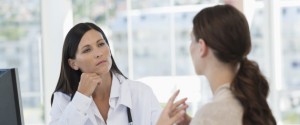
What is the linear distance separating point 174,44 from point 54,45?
3.38ft

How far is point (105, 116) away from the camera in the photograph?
2.13 m

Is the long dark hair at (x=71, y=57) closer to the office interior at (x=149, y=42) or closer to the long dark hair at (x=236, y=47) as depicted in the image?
the long dark hair at (x=236, y=47)

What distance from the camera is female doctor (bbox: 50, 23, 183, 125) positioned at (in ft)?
6.73

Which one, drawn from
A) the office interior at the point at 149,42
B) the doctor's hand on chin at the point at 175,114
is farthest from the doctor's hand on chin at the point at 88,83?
the office interior at the point at 149,42

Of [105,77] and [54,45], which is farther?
[54,45]

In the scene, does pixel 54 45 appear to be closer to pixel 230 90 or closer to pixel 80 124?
pixel 80 124

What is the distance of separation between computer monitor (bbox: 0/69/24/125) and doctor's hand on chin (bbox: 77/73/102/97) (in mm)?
556

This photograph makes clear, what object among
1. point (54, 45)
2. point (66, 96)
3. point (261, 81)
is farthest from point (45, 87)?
point (261, 81)

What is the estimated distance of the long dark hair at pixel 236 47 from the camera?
1.22 meters

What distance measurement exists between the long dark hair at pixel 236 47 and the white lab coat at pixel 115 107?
886 millimetres

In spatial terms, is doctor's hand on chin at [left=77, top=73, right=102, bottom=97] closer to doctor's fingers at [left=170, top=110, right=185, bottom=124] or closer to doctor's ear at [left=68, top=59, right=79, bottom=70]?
doctor's ear at [left=68, top=59, right=79, bottom=70]

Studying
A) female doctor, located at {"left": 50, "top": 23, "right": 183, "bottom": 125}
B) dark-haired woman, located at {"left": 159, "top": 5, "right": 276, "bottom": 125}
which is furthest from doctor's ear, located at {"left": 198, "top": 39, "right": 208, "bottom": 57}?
female doctor, located at {"left": 50, "top": 23, "right": 183, "bottom": 125}

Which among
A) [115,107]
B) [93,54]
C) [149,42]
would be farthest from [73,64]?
[149,42]

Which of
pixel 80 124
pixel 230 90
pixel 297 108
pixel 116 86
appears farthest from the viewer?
pixel 297 108
